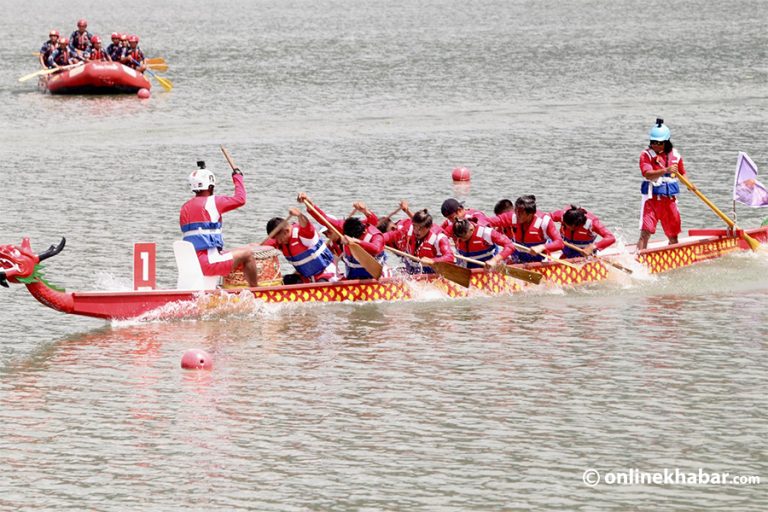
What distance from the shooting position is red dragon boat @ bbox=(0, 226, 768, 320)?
2022 centimetres

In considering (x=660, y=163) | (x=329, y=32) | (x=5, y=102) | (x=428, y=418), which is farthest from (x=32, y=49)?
(x=428, y=418)

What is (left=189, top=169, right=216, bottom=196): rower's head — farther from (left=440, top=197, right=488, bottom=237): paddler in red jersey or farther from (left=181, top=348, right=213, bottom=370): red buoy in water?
(left=440, top=197, right=488, bottom=237): paddler in red jersey

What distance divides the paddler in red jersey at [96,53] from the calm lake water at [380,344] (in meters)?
3.26

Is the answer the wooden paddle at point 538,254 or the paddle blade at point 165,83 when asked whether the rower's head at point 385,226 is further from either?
the paddle blade at point 165,83

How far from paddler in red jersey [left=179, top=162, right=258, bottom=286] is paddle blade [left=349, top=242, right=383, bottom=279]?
173 cm

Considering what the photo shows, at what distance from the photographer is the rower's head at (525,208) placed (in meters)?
23.2

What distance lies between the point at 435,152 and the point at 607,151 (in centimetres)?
436

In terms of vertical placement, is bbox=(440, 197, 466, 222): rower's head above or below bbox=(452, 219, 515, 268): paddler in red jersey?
→ above

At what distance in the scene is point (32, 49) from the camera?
74.0 meters

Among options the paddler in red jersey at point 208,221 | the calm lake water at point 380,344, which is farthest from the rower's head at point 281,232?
the calm lake water at point 380,344

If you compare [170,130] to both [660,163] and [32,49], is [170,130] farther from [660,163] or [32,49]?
[32,49]

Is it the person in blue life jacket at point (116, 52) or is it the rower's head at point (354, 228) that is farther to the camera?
the person in blue life jacket at point (116, 52)

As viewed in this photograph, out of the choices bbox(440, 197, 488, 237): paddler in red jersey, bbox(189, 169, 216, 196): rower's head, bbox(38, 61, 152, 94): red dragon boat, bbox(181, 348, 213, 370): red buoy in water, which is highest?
bbox(38, 61, 152, 94): red dragon boat

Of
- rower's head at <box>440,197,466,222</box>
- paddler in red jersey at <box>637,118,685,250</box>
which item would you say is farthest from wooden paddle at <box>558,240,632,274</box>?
rower's head at <box>440,197,466,222</box>
